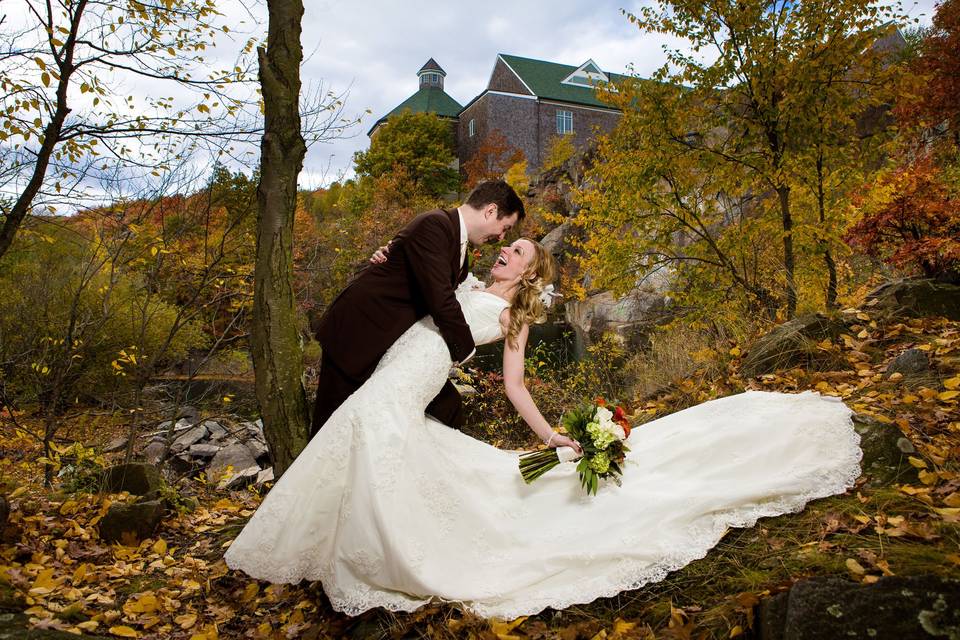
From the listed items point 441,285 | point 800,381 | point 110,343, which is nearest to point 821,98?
point 800,381

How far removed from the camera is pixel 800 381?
5.16 meters

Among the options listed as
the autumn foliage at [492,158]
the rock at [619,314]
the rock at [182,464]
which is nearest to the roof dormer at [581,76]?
the autumn foliage at [492,158]

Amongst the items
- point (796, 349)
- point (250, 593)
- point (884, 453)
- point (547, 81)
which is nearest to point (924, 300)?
point (796, 349)

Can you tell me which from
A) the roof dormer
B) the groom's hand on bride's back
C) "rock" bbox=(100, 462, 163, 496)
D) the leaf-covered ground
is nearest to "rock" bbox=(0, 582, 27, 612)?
the leaf-covered ground

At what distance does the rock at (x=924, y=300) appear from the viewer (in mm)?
5621

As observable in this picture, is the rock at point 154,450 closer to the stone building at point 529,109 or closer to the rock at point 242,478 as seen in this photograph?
the rock at point 242,478

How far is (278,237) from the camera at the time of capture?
165 inches

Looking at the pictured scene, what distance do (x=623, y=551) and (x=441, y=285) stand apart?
167cm

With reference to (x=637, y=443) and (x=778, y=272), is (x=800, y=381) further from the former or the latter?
(x=778, y=272)

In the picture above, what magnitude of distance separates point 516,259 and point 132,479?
13.0 feet

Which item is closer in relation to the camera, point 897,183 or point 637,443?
point 637,443

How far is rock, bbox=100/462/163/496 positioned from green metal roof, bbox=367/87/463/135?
41470 millimetres

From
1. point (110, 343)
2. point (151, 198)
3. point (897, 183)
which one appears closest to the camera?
point (151, 198)

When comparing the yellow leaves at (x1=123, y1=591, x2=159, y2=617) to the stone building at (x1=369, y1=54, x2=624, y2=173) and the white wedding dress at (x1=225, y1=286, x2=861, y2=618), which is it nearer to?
the white wedding dress at (x1=225, y1=286, x2=861, y2=618)
